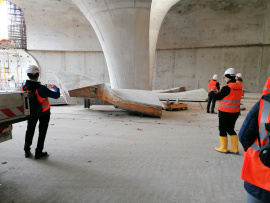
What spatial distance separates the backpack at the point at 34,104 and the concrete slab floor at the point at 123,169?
894 mm

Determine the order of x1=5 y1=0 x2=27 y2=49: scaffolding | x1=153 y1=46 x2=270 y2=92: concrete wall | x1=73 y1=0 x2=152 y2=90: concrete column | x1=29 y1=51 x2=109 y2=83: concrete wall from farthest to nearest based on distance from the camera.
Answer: x1=29 y1=51 x2=109 y2=83: concrete wall < x1=5 y1=0 x2=27 y2=49: scaffolding < x1=153 y1=46 x2=270 y2=92: concrete wall < x1=73 y1=0 x2=152 y2=90: concrete column

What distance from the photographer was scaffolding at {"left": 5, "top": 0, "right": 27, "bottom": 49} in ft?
54.5

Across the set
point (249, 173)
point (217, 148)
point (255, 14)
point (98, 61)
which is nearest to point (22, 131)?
point (217, 148)

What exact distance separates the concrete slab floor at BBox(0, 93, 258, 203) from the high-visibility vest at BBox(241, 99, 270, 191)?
113 centimetres

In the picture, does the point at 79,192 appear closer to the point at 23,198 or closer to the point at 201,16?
the point at 23,198

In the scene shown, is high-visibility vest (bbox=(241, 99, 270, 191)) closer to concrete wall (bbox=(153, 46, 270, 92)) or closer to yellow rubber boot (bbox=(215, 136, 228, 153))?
yellow rubber boot (bbox=(215, 136, 228, 153))

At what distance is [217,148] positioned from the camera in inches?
156

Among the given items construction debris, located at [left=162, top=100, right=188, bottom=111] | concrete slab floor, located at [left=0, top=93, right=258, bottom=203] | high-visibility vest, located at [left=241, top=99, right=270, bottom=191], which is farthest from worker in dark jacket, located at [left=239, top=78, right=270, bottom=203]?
construction debris, located at [left=162, top=100, right=188, bottom=111]

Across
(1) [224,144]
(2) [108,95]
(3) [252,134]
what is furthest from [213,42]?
(3) [252,134]

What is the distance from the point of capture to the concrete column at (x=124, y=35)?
28.0 ft

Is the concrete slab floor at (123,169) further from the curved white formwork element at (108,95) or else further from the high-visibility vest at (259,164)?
the curved white formwork element at (108,95)

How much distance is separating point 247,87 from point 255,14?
212 inches

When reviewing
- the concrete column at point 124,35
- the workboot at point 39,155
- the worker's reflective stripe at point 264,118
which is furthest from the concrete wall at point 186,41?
the worker's reflective stripe at point 264,118

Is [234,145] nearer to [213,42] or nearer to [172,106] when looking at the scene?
[172,106]
